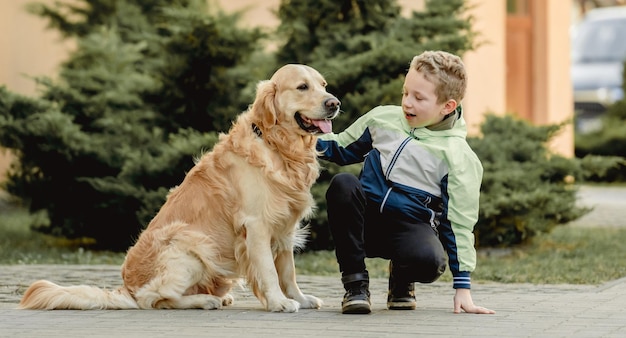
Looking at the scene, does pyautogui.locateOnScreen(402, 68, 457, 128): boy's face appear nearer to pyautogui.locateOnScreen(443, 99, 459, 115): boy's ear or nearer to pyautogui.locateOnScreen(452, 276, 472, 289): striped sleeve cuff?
pyautogui.locateOnScreen(443, 99, 459, 115): boy's ear

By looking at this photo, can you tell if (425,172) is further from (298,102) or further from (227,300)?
(227,300)

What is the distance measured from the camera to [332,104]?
224 inches

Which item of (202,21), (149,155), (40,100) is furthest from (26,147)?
(202,21)

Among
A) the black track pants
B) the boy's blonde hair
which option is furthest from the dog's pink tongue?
the boy's blonde hair

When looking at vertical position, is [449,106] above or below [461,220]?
above

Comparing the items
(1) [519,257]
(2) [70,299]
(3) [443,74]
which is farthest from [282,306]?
(1) [519,257]

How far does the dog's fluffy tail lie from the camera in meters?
5.88

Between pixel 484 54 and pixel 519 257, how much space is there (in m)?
6.43

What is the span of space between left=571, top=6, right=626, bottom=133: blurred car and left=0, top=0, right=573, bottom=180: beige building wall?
518 cm

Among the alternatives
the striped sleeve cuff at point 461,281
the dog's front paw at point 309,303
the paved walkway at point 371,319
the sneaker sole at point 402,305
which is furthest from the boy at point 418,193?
the dog's front paw at point 309,303

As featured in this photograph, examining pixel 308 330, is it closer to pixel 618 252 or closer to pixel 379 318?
pixel 379 318

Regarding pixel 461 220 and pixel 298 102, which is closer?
pixel 461 220

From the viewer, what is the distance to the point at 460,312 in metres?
5.59

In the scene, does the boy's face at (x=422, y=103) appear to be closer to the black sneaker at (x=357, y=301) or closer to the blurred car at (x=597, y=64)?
the black sneaker at (x=357, y=301)
